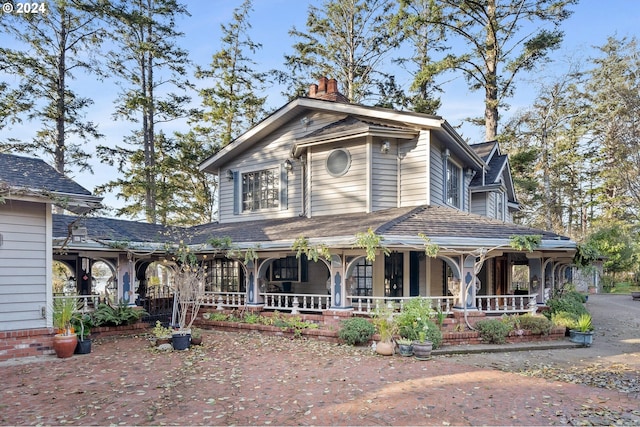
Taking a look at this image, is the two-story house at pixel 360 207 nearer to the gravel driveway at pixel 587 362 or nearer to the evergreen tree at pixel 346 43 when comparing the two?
the gravel driveway at pixel 587 362

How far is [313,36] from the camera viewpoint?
2567 centimetres

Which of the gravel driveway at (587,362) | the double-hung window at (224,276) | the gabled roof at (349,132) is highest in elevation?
the gabled roof at (349,132)

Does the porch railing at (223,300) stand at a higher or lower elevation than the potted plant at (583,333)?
higher

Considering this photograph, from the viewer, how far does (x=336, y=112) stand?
13625mm

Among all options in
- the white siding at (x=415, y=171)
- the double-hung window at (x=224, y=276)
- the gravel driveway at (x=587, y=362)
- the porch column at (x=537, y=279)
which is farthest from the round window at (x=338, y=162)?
the gravel driveway at (x=587, y=362)

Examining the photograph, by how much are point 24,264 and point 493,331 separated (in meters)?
10.8

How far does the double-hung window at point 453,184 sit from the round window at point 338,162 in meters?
3.50

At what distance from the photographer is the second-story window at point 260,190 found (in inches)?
587

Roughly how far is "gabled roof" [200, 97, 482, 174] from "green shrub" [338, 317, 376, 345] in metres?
6.09

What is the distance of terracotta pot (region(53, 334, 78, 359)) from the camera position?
8539 millimetres

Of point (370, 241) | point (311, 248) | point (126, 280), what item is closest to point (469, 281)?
point (370, 241)

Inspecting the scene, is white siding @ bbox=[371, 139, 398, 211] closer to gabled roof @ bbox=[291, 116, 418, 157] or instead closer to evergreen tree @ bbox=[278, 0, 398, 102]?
gabled roof @ bbox=[291, 116, 418, 157]

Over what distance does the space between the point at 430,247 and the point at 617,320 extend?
435 inches

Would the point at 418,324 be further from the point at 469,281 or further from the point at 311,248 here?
the point at 311,248
